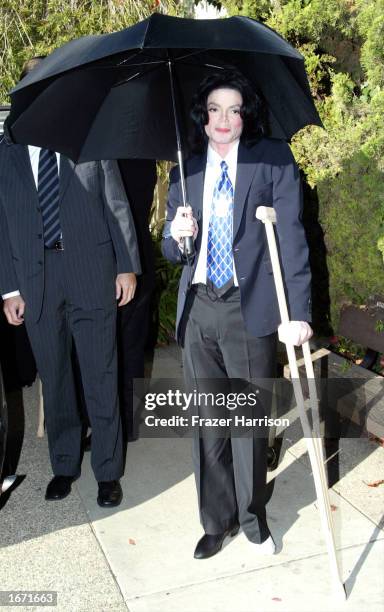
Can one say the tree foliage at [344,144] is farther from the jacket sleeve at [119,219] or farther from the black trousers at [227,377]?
the black trousers at [227,377]

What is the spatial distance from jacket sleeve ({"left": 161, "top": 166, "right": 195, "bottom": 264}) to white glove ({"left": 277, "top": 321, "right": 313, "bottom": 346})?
53cm

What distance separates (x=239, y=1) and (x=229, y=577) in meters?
4.55

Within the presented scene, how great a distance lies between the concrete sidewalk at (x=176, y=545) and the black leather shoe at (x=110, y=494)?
0.05m

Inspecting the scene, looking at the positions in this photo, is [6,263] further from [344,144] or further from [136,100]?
[344,144]

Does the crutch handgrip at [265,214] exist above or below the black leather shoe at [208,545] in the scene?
above

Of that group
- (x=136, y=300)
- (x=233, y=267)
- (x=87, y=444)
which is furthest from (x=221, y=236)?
(x=87, y=444)

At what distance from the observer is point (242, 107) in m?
3.26

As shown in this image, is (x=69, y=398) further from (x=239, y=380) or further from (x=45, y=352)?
(x=239, y=380)

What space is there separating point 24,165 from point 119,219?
0.55 meters

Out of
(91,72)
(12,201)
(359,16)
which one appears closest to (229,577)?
(12,201)

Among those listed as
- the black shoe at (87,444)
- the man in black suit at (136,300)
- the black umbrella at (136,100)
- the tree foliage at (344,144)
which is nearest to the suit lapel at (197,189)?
the black umbrella at (136,100)

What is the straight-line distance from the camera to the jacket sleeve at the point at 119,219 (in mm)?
4000

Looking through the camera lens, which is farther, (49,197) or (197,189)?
(49,197)

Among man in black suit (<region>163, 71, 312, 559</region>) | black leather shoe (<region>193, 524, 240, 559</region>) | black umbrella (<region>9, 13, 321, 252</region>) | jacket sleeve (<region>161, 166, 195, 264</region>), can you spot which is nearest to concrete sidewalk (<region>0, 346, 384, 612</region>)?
black leather shoe (<region>193, 524, 240, 559</region>)
